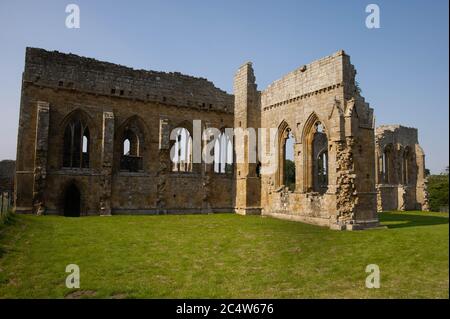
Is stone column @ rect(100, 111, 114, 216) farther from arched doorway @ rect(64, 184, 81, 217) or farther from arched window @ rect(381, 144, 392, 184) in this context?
arched window @ rect(381, 144, 392, 184)

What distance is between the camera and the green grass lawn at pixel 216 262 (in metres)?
5.83

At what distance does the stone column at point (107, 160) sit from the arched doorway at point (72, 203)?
149 centimetres

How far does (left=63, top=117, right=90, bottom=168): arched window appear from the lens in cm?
1767

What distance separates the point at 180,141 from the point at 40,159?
331 inches

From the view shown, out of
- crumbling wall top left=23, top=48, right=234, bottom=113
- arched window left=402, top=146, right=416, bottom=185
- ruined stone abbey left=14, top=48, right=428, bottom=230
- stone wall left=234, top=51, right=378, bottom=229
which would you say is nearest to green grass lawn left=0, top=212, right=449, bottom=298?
stone wall left=234, top=51, right=378, bottom=229

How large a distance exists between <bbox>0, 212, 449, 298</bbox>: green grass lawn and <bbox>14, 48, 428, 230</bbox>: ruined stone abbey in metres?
3.63

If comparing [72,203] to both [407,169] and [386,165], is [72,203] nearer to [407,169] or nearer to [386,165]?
[386,165]

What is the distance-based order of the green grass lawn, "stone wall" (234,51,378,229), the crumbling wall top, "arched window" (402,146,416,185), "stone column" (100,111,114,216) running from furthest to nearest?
1. "arched window" (402,146,416,185)
2. "stone column" (100,111,114,216)
3. the crumbling wall top
4. "stone wall" (234,51,378,229)
5. the green grass lawn

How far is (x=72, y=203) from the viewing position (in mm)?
18078

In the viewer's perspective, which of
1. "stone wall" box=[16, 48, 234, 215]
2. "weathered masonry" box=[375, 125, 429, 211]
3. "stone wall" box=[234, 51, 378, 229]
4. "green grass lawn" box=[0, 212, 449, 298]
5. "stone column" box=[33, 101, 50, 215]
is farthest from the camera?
"weathered masonry" box=[375, 125, 429, 211]

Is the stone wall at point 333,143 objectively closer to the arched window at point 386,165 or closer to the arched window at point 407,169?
the arched window at point 386,165

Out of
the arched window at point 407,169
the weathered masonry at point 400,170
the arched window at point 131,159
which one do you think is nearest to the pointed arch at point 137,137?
the arched window at point 131,159

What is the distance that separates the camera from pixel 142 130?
19.4m
